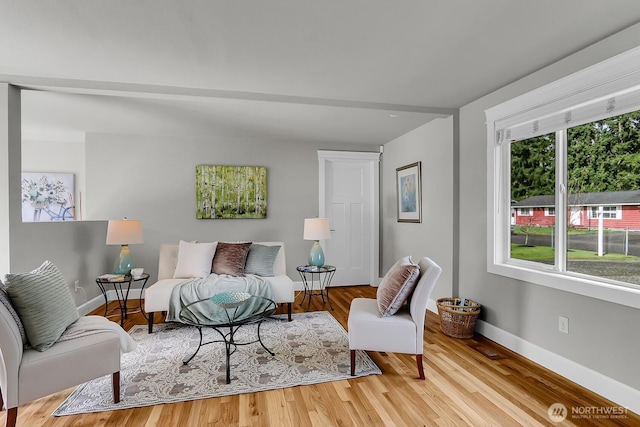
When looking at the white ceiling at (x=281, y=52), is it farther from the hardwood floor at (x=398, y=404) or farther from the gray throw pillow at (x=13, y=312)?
the hardwood floor at (x=398, y=404)

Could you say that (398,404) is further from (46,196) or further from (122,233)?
(46,196)

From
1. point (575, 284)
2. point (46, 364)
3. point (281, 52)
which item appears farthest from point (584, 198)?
point (46, 364)

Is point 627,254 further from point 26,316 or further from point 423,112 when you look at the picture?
point 26,316

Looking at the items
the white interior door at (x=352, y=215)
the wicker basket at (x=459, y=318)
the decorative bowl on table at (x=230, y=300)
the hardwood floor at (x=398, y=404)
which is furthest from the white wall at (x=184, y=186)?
the hardwood floor at (x=398, y=404)

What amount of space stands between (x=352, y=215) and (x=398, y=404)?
11.6 ft

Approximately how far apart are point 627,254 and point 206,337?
11.4 ft

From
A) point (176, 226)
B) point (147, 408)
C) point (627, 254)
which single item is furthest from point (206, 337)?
point (627, 254)

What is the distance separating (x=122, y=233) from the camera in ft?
12.2

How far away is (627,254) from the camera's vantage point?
219 cm

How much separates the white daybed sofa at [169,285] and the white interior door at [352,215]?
139cm

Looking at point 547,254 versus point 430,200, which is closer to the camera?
point 547,254

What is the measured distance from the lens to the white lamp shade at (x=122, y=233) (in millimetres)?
3699

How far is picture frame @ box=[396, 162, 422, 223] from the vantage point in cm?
436

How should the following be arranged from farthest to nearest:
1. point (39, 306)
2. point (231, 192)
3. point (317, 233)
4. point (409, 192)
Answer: point (231, 192)
point (409, 192)
point (317, 233)
point (39, 306)
